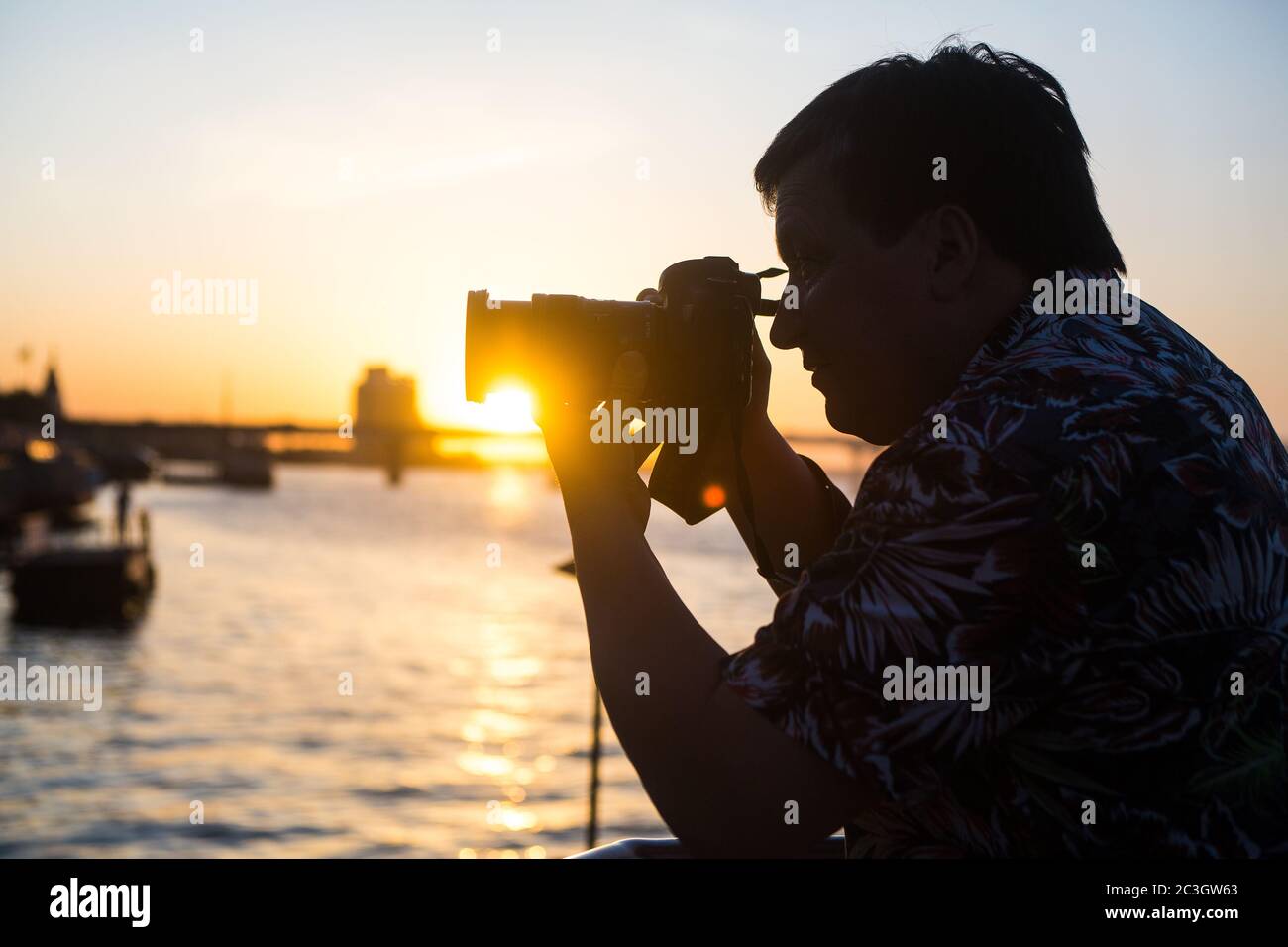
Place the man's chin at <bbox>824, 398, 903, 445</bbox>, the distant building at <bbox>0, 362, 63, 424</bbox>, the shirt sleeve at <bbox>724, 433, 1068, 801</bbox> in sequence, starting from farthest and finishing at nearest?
1. the distant building at <bbox>0, 362, 63, 424</bbox>
2. the man's chin at <bbox>824, 398, 903, 445</bbox>
3. the shirt sleeve at <bbox>724, 433, 1068, 801</bbox>

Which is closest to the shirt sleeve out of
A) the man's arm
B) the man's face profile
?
the man's face profile

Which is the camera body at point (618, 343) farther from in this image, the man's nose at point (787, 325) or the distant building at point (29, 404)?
the distant building at point (29, 404)

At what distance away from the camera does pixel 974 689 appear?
2.72 ft

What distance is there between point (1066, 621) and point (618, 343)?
56cm

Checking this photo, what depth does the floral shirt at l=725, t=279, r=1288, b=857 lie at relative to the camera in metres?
0.81

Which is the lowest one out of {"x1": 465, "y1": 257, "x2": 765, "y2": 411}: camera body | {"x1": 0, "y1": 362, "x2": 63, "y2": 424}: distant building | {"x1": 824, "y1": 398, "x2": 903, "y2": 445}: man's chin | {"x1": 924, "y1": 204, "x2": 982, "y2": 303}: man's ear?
{"x1": 824, "y1": 398, "x2": 903, "y2": 445}: man's chin

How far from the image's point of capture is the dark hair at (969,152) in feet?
3.32

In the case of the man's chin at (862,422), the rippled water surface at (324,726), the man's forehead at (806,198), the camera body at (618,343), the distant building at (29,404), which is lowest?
the rippled water surface at (324,726)

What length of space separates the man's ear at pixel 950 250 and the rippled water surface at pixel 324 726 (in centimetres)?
366

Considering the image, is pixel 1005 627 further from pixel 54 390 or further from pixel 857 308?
pixel 54 390

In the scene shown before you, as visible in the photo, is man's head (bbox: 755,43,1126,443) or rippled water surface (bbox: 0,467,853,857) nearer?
man's head (bbox: 755,43,1126,443)

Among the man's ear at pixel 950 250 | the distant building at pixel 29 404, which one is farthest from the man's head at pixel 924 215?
the distant building at pixel 29 404

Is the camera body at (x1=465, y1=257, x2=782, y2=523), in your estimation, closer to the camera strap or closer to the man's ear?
the camera strap

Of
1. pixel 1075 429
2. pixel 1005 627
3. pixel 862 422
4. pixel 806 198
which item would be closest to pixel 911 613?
pixel 1005 627
